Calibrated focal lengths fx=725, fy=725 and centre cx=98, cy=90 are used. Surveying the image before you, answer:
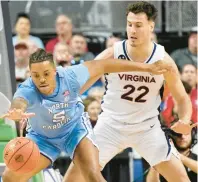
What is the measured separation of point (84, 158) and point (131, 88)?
1.01 m

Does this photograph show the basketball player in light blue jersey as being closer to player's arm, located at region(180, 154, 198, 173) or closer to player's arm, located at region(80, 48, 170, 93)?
player's arm, located at region(80, 48, 170, 93)

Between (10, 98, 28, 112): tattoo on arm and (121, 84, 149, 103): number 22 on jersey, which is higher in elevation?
(10, 98, 28, 112): tattoo on arm

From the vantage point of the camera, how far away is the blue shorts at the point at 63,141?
648cm

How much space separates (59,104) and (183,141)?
2359 mm

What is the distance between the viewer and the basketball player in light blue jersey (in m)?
6.20

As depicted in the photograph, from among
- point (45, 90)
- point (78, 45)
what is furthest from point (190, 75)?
point (45, 90)

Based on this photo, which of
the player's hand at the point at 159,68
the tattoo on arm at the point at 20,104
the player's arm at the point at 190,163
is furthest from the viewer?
the player's arm at the point at 190,163

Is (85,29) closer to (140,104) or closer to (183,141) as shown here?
(183,141)

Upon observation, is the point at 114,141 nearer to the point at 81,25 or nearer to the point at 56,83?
the point at 56,83

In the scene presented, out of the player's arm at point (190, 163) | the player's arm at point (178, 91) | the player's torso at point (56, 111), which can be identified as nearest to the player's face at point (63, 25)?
the player's arm at point (190, 163)

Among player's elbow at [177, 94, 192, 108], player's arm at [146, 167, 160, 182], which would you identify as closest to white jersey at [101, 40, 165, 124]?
player's elbow at [177, 94, 192, 108]

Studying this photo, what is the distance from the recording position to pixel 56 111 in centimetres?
638

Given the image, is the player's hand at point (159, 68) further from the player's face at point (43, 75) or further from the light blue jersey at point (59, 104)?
the player's face at point (43, 75)

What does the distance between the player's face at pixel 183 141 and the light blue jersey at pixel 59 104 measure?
6.72 feet
